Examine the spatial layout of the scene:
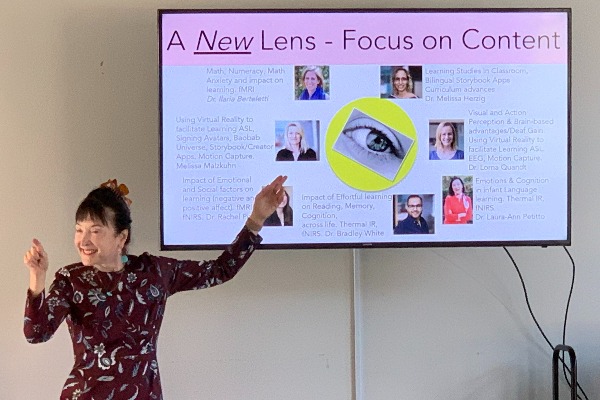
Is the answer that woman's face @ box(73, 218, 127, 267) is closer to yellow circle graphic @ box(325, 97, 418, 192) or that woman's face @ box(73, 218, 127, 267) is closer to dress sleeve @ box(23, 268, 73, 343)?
dress sleeve @ box(23, 268, 73, 343)

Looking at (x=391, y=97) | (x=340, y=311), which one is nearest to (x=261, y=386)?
(x=340, y=311)

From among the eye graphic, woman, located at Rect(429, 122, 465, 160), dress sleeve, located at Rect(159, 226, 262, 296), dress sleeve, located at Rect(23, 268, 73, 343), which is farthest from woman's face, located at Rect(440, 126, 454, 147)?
dress sleeve, located at Rect(23, 268, 73, 343)

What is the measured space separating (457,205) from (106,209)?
109cm

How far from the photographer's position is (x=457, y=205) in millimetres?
2102

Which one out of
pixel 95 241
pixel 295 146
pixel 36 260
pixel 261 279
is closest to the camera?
pixel 36 260

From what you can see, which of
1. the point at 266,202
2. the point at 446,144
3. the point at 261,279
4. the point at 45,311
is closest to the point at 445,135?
the point at 446,144

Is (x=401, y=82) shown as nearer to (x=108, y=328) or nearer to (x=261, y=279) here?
(x=261, y=279)

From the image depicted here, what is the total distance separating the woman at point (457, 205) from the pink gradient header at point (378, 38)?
1.31 ft

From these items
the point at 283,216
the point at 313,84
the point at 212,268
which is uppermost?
the point at 313,84

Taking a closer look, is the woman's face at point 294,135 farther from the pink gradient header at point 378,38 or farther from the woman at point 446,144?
the woman at point 446,144

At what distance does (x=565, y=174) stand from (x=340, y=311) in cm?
88

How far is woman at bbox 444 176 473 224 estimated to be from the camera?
6.89 feet

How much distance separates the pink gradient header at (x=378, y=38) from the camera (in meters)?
2.08

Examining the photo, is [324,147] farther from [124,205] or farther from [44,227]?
[44,227]
